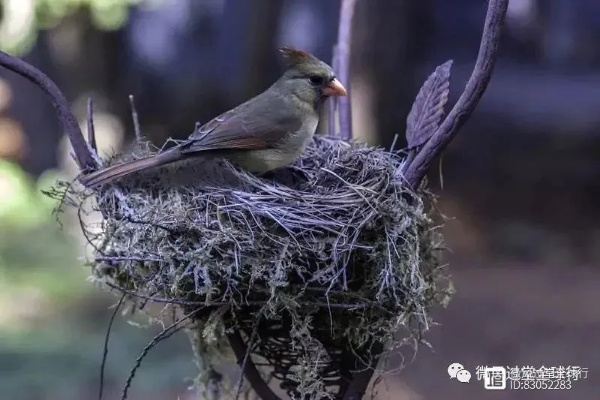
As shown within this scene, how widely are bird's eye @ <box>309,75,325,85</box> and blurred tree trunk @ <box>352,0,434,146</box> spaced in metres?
4.29

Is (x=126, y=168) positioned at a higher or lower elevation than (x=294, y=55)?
lower

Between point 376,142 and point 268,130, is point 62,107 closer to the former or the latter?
point 268,130

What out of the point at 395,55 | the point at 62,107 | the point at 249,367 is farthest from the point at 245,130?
the point at 395,55

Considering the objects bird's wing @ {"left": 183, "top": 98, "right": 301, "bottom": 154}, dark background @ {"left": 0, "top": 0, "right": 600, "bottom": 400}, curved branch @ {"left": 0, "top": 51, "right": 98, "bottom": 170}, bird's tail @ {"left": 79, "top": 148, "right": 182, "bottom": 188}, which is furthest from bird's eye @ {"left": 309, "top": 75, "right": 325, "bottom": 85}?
dark background @ {"left": 0, "top": 0, "right": 600, "bottom": 400}

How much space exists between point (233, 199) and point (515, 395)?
11.5ft

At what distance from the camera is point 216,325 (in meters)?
2.08

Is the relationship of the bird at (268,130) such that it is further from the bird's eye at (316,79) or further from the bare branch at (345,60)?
the bare branch at (345,60)

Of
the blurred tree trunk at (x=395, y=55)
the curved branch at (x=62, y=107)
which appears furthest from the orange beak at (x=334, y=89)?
the blurred tree trunk at (x=395, y=55)

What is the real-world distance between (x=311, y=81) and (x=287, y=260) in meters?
0.77

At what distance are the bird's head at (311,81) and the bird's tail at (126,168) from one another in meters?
0.48

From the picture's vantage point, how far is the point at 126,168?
2.18 m

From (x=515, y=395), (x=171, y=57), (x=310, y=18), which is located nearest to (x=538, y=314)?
(x=515, y=395)

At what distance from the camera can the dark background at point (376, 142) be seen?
18.0 ft

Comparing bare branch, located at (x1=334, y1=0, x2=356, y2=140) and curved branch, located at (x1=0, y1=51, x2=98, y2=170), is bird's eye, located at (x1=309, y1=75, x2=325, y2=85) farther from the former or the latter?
curved branch, located at (x1=0, y1=51, x2=98, y2=170)
